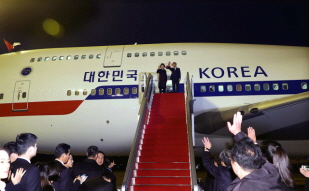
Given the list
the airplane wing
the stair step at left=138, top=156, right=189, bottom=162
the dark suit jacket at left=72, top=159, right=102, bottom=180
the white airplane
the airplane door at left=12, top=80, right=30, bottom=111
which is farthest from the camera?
the airplane door at left=12, top=80, right=30, bottom=111

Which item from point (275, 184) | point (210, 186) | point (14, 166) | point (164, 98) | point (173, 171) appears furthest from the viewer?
point (164, 98)

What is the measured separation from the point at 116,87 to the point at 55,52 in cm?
318

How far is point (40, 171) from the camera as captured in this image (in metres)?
3.09

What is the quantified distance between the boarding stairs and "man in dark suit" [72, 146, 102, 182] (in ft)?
3.34

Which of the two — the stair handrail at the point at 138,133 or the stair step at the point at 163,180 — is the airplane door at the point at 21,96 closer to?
the stair handrail at the point at 138,133

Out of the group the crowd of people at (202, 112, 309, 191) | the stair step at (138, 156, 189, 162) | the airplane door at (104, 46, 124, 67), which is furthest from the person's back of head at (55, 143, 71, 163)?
the airplane door at (104, 46, 124, 67)

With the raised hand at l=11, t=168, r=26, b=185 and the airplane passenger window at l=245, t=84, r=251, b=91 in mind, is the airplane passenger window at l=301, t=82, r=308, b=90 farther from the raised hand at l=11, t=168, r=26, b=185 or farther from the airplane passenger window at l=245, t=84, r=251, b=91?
the raised hand at l=11, t=168, r=26, b=185

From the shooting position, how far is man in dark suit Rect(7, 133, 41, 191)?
103 inches

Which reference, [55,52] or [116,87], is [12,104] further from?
[116,87]

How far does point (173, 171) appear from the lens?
5906 millimetres

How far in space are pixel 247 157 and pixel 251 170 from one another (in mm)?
100

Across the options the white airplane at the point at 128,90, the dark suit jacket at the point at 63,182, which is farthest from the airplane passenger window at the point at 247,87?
the dark suit jacket at the point at 63,182

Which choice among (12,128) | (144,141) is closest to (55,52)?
(12,128)

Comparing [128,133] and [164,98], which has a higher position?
[164,98]
